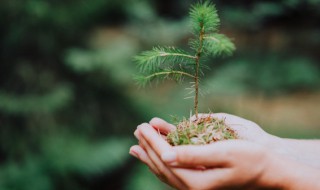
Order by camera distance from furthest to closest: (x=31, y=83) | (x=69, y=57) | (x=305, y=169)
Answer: (x=31, y=83) → (x=69, y=57) → (x=305, y=169)

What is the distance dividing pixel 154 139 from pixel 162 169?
79 mm

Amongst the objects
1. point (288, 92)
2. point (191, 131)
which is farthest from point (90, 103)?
point (191, 131)

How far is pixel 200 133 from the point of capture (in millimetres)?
973

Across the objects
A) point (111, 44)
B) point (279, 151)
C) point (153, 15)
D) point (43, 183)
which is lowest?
point (279, 151)

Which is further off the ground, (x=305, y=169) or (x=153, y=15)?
(x=153, y=15)

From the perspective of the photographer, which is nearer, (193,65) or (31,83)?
(193,65)

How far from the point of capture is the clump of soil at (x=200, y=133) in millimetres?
963

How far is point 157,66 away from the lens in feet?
3.34

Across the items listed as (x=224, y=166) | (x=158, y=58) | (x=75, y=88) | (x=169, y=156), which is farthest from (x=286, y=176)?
(x=75, y=88)

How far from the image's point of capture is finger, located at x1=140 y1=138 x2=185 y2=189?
0.97 m

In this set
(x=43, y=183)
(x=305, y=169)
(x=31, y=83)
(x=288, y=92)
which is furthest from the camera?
(x=288, y=92)

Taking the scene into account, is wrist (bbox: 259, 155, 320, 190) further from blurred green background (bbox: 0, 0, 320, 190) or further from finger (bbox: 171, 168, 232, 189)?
blurred green background (bbox: 0, 0, 320, 190)

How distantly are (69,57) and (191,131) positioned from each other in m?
1.65

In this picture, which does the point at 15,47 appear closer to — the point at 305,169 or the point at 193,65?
the point at 193,65
